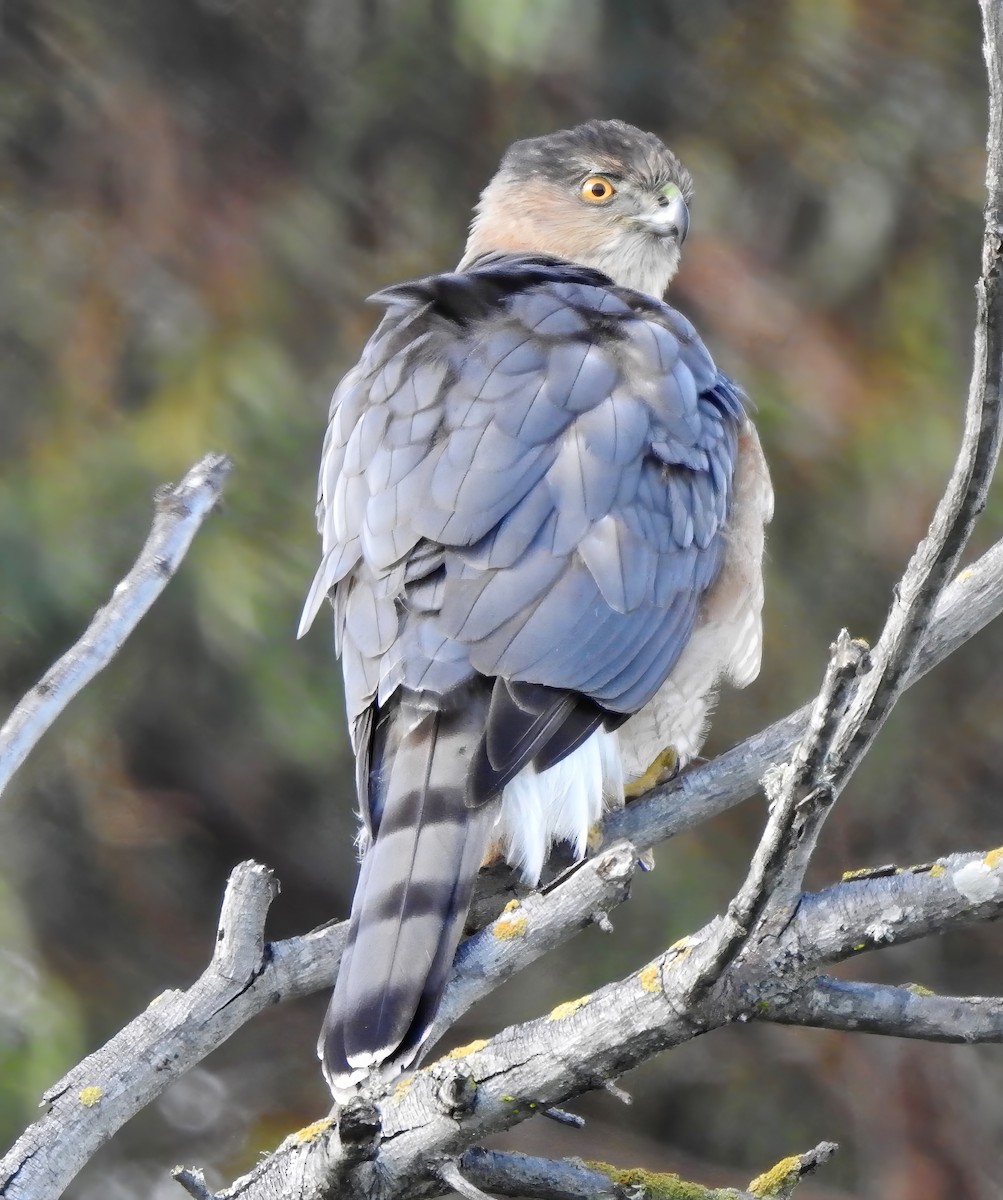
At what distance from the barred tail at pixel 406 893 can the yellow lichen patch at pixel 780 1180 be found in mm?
505

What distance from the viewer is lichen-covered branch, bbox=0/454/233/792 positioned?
252 cm

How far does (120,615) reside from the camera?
2668 millimetres

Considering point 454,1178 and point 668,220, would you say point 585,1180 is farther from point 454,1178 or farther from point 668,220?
point 668,220

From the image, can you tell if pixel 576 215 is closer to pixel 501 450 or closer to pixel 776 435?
pixel 776 435

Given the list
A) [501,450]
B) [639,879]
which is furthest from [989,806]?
[501,450]

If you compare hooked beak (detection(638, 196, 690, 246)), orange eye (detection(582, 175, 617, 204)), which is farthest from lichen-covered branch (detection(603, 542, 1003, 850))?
orange eye (detection(582, 175, 617, 204))

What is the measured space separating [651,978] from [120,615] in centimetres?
105

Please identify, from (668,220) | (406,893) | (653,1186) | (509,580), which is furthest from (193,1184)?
(668,220)

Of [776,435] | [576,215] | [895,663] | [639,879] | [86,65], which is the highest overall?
[86,65]

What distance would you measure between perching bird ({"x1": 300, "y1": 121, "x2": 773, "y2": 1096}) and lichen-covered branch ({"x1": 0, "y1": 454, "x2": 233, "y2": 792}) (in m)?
0.34

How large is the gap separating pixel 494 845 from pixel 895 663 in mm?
1141

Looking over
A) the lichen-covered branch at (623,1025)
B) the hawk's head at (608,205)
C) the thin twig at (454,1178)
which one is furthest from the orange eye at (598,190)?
the thin twig at (454,1178)

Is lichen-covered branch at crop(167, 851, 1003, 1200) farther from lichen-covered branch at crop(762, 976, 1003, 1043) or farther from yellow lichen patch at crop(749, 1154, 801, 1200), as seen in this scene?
yellow lichen patch at crop(749, 1154, 801, 1200)

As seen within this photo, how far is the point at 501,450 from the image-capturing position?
3.12 metres
